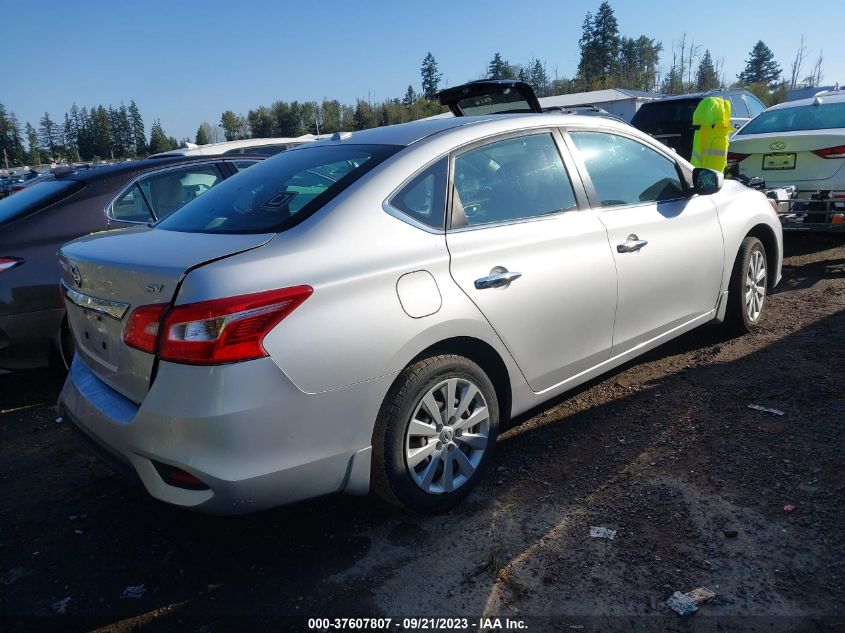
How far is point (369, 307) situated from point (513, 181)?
121 cm

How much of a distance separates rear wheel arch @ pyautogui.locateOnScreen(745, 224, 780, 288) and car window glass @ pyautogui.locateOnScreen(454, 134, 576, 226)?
2170 mm

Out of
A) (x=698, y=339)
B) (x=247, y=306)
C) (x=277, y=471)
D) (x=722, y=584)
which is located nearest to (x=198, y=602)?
(x=277, y=471)

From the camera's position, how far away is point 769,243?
4910 millimetres

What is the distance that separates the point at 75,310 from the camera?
9.17 ft

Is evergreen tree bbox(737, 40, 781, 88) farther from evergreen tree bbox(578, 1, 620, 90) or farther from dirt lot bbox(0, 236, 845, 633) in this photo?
dirt lot bbox(0, 236, 845, 633)

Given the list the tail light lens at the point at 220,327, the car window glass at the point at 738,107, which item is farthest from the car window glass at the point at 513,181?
the car window glass at the point at 738,107

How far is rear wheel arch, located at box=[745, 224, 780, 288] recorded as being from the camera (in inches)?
187

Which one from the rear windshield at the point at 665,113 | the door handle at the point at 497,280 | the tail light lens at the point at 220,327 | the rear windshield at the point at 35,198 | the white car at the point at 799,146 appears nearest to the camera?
the tail light lens at the point at 220,327

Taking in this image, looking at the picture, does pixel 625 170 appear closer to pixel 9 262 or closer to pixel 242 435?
pixel 242 435

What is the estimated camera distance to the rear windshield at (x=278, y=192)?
8.76ft

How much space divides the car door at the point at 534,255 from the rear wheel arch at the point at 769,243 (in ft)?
6.74

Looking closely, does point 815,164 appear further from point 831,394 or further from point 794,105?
point 831,394

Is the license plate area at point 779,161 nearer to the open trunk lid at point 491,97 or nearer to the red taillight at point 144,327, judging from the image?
the open trunk lid at point 491,97

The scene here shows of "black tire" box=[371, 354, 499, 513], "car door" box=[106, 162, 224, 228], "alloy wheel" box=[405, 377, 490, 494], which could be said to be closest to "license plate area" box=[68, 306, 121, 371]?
"black tire" box=[371, 354, 499, 513]
